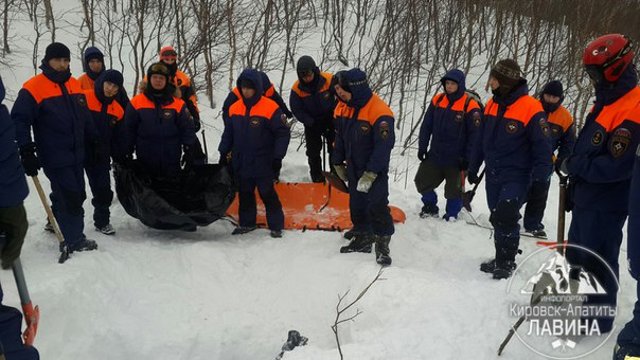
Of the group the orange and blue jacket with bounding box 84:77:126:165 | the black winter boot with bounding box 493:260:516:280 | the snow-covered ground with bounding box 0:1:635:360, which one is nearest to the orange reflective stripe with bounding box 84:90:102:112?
the orange and blue jacket with bounding box 84:77:126:165

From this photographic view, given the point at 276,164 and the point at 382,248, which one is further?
the point at 276,164

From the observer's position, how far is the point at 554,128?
5.23 metres

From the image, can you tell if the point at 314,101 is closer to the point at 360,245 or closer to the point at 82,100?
the point at 360,245

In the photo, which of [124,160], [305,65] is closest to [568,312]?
[305,65]

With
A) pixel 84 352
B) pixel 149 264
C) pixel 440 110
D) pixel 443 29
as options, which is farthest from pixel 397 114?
pixel 84 352

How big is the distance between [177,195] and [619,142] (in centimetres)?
398

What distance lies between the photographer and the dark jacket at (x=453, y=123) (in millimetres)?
5184

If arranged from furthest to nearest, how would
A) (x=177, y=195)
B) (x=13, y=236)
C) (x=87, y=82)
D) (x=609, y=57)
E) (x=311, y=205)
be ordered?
(x=311, y=205), (x=87, y=82), (x=177, y=195), (x=609, y=57), (x=13, y=236)

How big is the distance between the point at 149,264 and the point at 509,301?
3.10 m

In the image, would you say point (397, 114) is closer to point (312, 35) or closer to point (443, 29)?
point (443, 29)

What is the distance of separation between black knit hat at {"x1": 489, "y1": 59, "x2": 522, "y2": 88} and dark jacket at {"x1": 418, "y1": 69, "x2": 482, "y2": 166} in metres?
1.18

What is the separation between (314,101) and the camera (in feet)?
19.5

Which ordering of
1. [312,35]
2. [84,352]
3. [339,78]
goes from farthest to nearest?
[312,35], [339,78], [84,352]

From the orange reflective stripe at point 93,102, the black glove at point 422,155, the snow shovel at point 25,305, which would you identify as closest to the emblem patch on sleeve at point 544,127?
the black glove at point 422,155
